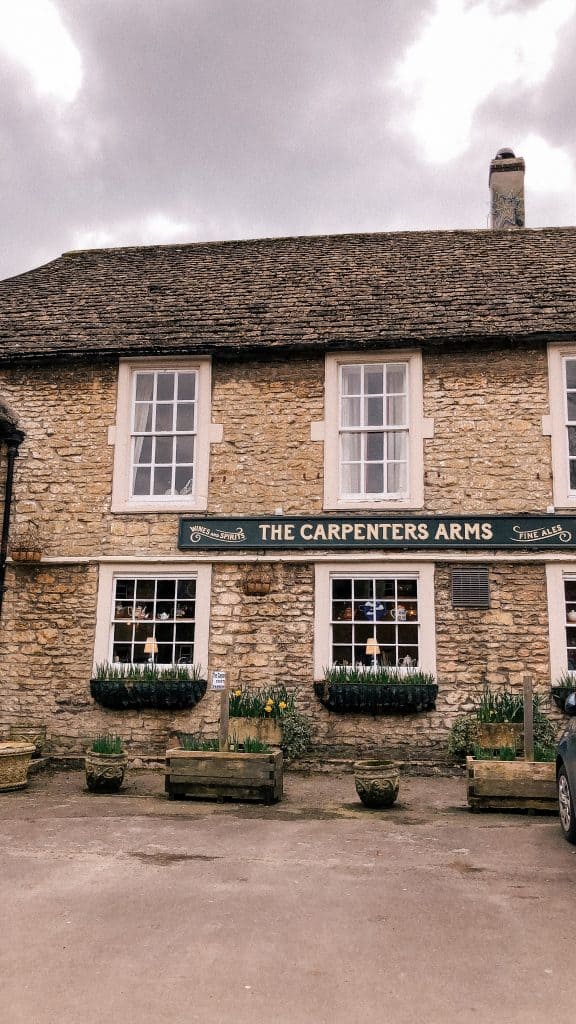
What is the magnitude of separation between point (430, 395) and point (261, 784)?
5.87 metres

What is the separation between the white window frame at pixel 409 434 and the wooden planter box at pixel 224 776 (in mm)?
3838

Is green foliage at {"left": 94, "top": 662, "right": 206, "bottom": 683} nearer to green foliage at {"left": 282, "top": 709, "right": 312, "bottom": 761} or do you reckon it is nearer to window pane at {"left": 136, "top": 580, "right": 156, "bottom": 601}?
window pane at {"left": 136, "top": 580, "right": 156, "bottom": 601}

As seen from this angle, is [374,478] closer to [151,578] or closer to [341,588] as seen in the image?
[341,588]

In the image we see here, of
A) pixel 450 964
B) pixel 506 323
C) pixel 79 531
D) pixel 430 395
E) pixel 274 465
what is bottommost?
pixel 450 964

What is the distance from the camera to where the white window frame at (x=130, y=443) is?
11.7 metres

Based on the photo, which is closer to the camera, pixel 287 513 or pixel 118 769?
pixel 118 769

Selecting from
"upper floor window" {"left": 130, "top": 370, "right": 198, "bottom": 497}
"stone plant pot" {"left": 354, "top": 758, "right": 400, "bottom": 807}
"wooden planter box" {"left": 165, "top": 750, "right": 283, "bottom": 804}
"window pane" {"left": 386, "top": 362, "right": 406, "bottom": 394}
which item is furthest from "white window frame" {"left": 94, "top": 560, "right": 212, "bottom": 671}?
"window pane" {"left": 386, "top": 362, "right": 406, "bottom": 394}

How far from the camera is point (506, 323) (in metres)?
11.6

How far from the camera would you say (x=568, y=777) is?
7105mm

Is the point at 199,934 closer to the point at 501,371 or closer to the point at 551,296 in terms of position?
the point at 501,371

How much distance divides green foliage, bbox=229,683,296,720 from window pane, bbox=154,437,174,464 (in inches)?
140

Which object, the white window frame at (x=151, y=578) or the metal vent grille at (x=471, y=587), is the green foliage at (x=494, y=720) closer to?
the metal vent grille at (x=471, y=587)

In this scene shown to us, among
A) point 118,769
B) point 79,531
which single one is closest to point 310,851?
point 118,769

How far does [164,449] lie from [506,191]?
8.79 meters
